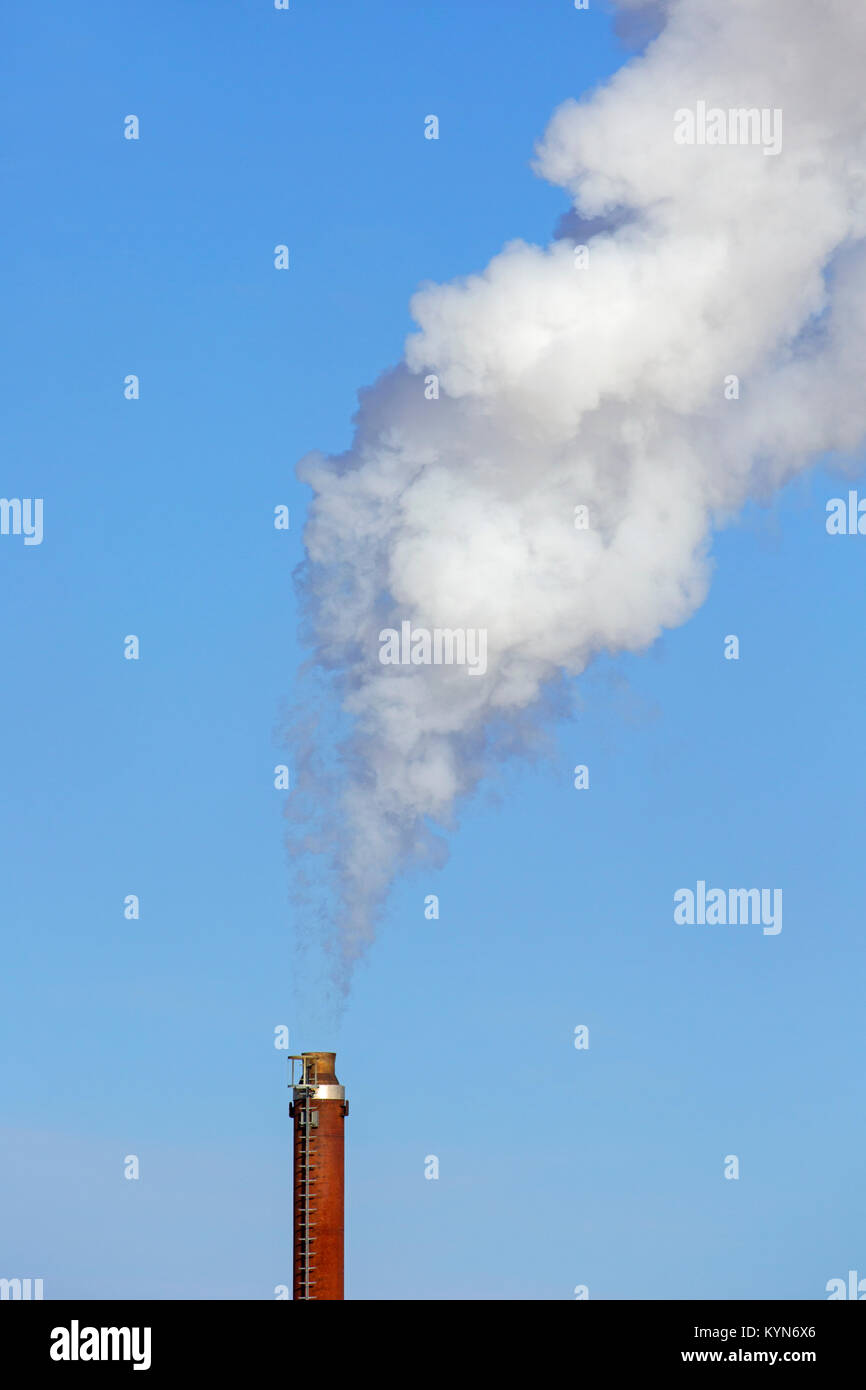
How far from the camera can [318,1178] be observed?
218 ft

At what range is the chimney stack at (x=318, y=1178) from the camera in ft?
216

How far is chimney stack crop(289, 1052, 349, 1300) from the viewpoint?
216 feet
